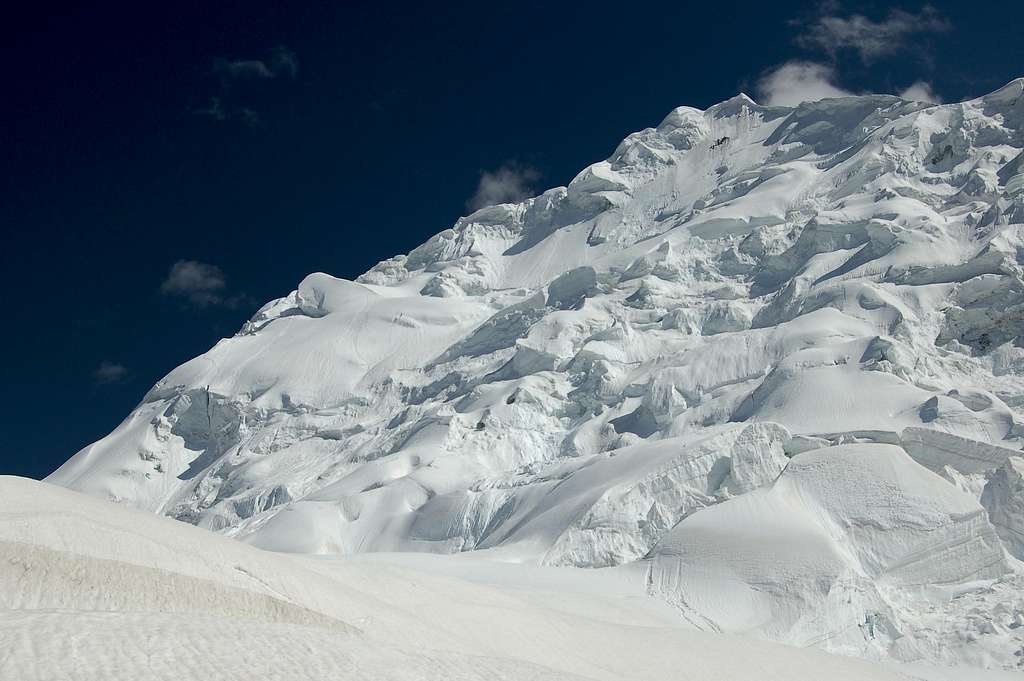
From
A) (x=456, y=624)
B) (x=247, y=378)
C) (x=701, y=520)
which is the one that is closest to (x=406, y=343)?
(x=247, y=378)

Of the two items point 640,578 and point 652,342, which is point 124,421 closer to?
point 652,342

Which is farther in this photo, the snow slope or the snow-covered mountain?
the snow-covered mountain

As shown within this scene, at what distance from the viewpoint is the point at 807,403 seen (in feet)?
174

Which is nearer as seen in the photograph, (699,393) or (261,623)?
(261,623)

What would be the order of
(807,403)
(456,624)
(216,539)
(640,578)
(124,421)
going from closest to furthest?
(216,539) < (456,624) < (640,578) < (807,403) < (124,421)

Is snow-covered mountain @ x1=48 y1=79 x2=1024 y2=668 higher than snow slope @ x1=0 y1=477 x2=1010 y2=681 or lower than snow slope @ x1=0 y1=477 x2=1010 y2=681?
higher

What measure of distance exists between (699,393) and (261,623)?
5022cm

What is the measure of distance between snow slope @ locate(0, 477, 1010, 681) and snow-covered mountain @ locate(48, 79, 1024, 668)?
11.6m

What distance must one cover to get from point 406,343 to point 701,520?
55.9 metres

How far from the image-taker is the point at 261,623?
1441cm

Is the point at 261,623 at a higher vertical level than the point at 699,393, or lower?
lower

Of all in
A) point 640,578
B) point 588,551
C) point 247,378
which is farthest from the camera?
point 247,378

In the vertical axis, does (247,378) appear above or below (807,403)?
above

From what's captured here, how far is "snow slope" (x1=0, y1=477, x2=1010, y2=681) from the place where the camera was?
480 inches
